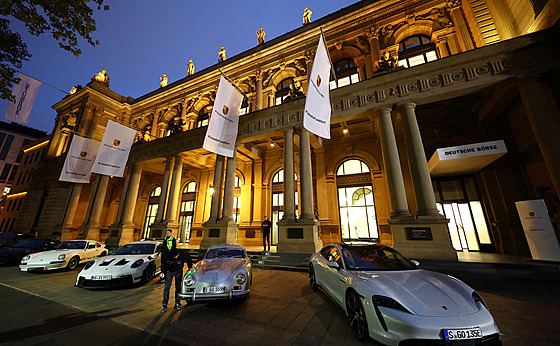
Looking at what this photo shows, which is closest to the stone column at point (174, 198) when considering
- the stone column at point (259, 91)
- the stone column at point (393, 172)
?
the stone column at point (259, 91)

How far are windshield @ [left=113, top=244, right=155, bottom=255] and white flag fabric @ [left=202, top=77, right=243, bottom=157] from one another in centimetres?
480

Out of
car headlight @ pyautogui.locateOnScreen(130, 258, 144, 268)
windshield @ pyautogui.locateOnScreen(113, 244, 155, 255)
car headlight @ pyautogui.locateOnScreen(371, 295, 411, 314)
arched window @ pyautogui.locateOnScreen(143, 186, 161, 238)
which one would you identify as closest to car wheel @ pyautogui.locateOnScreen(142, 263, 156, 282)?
car headlight @ pyautogui.locateOnScreen(130, 258, 144, 268)

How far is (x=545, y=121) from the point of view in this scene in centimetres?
727

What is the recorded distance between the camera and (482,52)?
8.80 metres

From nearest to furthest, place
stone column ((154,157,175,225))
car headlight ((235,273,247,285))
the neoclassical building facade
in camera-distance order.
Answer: car headlight ((235,273,247,285))
the neoclassical building facade
stone column ((154,157,175,225))

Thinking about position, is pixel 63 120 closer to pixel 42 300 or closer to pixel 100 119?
pixel 100 119

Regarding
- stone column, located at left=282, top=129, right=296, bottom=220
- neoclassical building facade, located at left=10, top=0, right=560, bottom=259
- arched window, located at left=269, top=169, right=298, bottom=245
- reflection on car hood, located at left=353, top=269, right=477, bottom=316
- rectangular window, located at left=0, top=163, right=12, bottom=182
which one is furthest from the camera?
rectangular window, located at left=0, top=163, right=12, bottom=182

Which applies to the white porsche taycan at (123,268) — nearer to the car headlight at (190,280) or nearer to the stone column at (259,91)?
the car headlight at (190,280)

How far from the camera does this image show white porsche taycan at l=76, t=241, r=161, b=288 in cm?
585

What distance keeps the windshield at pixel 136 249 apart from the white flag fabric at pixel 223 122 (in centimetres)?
480

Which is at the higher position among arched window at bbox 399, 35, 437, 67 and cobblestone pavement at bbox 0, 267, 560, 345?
arched window at bbox 399, 35, 437, 67

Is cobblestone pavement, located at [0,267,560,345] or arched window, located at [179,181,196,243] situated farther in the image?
arched window, located at [179,181,196,243]

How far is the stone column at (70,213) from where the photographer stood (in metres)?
17.1

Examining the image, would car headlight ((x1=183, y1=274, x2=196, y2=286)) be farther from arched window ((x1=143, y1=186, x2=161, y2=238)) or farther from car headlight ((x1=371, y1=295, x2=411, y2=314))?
arched window ((x1=143, y1=186, x2=161, y2=238))
